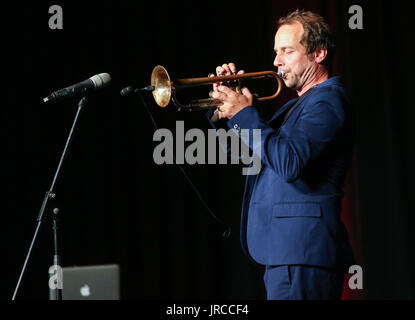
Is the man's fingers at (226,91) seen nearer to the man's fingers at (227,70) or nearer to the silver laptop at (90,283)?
the man's fingers at (227,70)

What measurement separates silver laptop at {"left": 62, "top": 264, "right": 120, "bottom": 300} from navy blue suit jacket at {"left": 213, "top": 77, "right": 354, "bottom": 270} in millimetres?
1137

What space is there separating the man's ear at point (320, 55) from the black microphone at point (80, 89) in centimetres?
80

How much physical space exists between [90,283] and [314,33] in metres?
1.65

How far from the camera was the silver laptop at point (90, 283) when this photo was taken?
284cm

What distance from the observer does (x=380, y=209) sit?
3.36 metres

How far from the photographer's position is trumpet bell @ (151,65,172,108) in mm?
2271

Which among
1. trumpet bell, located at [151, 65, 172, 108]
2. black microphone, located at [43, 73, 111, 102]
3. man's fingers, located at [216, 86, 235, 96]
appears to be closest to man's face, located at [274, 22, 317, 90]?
man's fingers, located at [216, 86, 235, 96]

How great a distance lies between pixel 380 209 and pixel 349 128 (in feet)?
5.02

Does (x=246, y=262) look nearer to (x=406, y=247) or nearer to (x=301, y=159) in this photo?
(x=406, y=247)

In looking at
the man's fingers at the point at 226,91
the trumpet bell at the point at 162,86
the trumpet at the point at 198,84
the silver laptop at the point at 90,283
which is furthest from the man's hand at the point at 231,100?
the silver laptop at the point at 90,283

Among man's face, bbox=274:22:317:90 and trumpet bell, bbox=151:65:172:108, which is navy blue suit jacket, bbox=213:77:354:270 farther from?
trumpet bell, bbox=151:65:172:108

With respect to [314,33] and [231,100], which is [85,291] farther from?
[314,33]

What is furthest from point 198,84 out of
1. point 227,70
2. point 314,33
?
point 314,33
